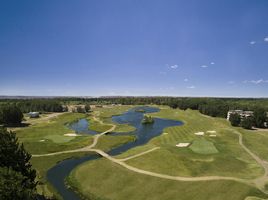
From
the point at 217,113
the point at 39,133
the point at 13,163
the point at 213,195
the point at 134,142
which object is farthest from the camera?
the point at 217,113

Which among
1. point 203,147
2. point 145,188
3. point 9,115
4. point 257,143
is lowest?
point 145,188

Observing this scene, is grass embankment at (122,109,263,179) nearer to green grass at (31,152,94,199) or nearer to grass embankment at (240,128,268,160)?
grass embankment at (240,128,268,160)

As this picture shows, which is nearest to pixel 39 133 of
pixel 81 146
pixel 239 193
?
pixel 81 146

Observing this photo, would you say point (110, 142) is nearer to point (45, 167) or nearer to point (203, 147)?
point (45, 167)

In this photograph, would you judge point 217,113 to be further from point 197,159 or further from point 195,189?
point 195,189

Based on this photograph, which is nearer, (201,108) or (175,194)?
(175,194)

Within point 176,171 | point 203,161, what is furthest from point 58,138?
point 203,161

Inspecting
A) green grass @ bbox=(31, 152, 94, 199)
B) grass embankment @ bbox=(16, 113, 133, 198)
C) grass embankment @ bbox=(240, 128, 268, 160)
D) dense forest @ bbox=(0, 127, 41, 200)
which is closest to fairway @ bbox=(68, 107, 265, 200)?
grass embankment @ bbox=(240, 128, 268, 160)
